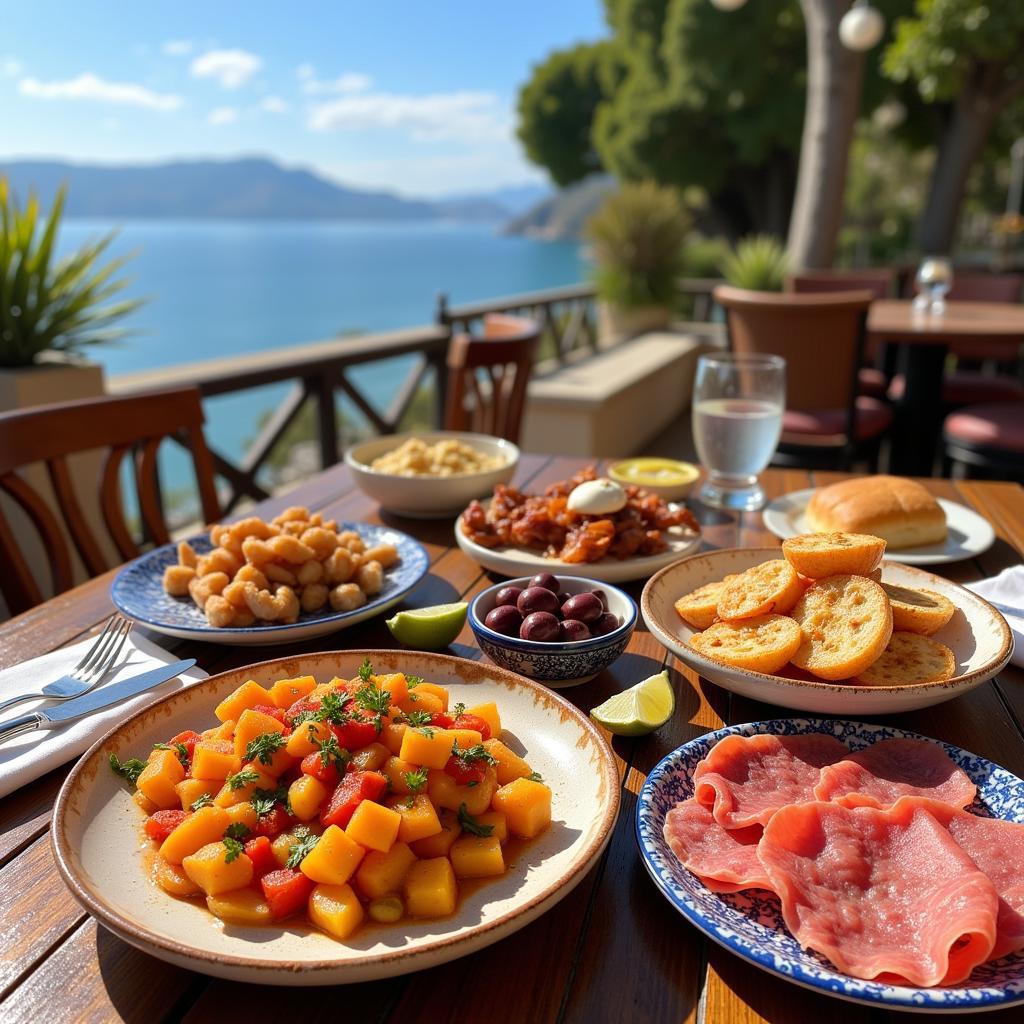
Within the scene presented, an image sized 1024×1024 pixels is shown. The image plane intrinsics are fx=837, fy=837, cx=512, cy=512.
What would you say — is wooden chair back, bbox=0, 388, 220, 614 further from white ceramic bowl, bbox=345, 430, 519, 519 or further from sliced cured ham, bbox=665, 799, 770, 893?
sliced cured ham, bbox=665, 799, 770, 893

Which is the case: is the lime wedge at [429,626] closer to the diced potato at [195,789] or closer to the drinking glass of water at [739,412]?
the diced potato at [195,789]

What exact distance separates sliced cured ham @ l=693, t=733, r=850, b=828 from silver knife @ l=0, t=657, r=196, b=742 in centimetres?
64

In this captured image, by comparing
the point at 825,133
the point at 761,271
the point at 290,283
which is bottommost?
the point at 290,283

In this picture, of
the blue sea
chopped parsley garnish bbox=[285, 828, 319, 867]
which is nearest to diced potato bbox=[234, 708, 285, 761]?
chopped parsley garnish bbox=[285, 828, 319, 867]

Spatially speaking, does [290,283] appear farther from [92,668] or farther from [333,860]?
[333,860]

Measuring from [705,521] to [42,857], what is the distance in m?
1.29

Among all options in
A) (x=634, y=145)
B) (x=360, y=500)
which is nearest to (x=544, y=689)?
(x=360, y=500)

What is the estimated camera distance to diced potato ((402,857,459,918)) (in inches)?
24.7

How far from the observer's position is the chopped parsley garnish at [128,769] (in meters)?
0.78

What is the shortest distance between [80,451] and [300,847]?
1.42m

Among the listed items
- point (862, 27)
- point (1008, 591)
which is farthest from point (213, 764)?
point (862, 27)

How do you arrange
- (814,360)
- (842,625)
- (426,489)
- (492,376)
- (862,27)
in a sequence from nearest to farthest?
(842,625) < (426,489) < (492,376) < (814,360) < (862,27)

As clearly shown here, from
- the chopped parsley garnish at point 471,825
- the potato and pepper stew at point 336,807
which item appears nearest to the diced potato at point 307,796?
the potato and pepper stew at point 336,807

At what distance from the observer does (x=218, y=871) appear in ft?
2.08
